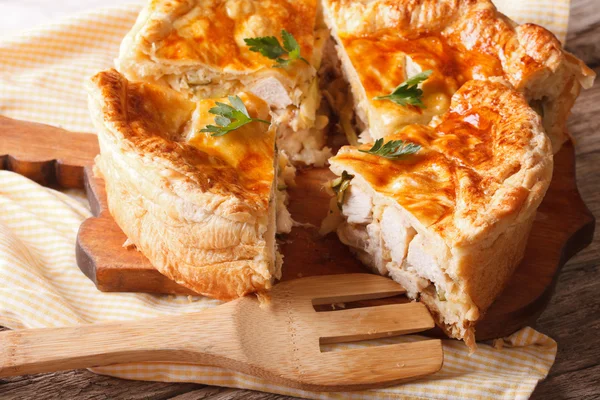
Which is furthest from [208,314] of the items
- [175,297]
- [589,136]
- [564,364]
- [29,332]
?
[589,136]

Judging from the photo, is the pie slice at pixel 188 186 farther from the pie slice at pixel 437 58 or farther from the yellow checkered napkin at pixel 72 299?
the pie slice at pixel 437 58

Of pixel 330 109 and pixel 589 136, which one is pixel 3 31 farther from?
pixel 589 136

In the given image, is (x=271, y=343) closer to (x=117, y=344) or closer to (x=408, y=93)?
(x=117, y=344)

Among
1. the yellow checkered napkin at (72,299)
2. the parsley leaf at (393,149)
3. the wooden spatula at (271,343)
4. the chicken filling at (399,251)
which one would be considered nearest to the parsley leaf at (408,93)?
the parsley leaf at (393,149)

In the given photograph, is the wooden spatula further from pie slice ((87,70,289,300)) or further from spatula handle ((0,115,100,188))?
spatula handle ((0,115,100,188))

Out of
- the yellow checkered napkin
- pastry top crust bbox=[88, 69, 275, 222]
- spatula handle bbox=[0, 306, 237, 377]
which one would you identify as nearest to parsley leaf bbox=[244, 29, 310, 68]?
pastry top crust bbox=[88, 69, 275, 222]

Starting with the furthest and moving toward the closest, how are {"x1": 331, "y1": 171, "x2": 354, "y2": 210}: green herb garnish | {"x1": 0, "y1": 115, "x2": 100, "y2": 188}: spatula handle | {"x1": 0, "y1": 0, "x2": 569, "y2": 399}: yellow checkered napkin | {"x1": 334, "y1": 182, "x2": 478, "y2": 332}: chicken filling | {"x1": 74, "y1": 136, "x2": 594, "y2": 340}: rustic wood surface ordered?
{"x1": 0, "y1": 115, "x2": 100, "y2": 188}: spatula handle, {"x1": 331, "y1": 171, "x2": 354, "y2": 210}: green herb garnish, {"x1": 74, "y1": 136, "x2": 594, "y2": 340}: rustic wood surface, {"x1": 334, "y1": 182, "x2": 478, "y2": 332}: chicken filling, {"x1": 0, "y1": 0, "x2": 569, "y2": 399}: yellow checkered napkin
